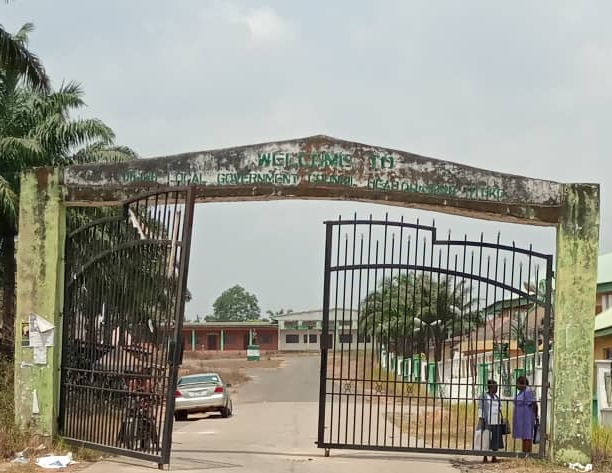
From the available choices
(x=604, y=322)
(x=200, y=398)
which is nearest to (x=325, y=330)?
(x=200, y=398)

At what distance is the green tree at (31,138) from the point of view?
22.4 m

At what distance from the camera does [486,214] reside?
41.2ft

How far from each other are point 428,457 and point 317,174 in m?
4.52

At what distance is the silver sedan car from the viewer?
24219mm

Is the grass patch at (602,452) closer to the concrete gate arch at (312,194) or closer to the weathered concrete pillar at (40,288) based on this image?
the concrete gate arch at (312,194)

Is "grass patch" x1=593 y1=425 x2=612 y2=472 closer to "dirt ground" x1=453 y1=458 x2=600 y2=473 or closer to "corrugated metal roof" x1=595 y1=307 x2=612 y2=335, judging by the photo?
"dirt ground" x1=453 y1=458 x2=600 y2=473

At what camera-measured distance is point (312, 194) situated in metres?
12.5

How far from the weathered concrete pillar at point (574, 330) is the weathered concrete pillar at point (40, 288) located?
6.73 m

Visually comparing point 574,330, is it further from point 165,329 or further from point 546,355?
point 165,329

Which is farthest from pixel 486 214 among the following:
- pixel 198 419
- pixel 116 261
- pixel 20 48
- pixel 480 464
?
pixel 198 419

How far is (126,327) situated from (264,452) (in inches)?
132

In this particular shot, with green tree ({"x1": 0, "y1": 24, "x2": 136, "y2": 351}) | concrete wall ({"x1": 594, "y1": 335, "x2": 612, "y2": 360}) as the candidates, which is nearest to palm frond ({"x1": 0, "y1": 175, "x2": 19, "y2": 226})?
green tree ({"x1": 0, "y1": 24, "x2": 136, "y2": 351})

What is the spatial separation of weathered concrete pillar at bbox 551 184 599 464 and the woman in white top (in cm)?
81

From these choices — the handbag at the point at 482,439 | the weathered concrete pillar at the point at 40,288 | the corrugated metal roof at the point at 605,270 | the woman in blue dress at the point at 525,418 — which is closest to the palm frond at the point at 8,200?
the weathered concrete pillar at the point at 40,288
